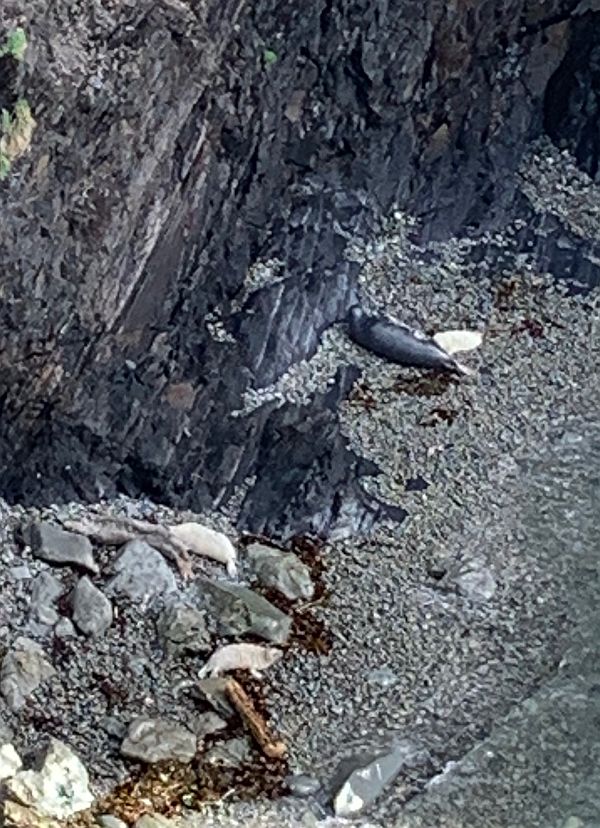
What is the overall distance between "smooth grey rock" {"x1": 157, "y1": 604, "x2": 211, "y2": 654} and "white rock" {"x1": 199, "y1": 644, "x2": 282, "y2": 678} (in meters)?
0.10

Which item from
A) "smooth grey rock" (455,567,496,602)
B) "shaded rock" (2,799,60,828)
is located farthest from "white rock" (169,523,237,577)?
"shaded rock" (2,799,60,828)

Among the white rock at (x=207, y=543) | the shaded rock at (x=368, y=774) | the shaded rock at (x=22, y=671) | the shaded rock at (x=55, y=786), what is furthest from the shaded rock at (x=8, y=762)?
the white rock at (x=207, y=543)

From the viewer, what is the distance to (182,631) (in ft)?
18.8

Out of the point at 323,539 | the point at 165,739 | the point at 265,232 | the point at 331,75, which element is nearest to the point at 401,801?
the point at 165,739

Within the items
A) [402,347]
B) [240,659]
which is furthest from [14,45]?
[402,347]

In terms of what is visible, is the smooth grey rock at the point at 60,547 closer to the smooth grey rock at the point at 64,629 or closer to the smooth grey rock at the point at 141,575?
the smooth grey rock at the point at 141,575

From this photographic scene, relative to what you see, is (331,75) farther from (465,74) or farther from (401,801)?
(401,801)

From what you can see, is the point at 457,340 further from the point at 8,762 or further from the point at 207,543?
the point at 8,762

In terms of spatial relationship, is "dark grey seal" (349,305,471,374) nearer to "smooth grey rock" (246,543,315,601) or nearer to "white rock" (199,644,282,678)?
"smooth grey rock" (246,543,315,601)

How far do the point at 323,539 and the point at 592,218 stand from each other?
341 cm

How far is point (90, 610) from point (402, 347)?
2.59 meters

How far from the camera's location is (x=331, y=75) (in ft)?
24.4

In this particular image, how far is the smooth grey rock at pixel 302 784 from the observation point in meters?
5.25

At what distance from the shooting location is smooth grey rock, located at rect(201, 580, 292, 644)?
5828 mm
